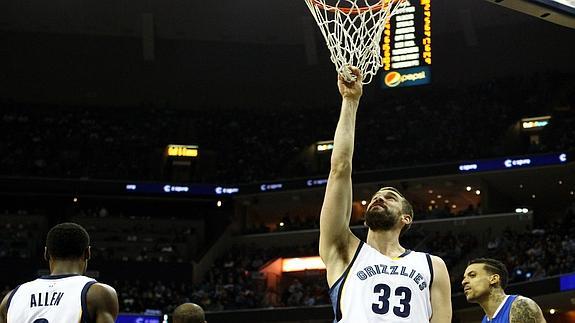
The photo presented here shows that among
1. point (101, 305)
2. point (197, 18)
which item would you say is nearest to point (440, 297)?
point (101, 305)

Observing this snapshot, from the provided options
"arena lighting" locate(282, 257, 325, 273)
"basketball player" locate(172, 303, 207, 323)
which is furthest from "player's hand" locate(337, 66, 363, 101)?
"arena lighting" locate(282, 257, 325, 273)

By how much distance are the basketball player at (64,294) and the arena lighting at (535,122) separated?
25.2m

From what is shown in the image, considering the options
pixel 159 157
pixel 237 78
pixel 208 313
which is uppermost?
pixel 237 78

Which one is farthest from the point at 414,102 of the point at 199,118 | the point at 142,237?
the point at 142,237

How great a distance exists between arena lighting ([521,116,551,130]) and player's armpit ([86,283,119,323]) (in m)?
25.3

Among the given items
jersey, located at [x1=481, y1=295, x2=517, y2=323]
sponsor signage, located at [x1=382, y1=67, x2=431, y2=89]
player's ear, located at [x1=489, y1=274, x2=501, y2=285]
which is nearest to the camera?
jersey, located at [x1=481, y1=295, x2=517, y2=323]

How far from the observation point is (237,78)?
111ft

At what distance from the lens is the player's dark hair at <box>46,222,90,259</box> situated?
13.6ft

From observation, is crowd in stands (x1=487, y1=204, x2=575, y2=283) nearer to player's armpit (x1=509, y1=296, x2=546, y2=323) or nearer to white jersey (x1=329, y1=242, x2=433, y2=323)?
player's armpit (x1=509, y1=296, x2=546, y2=323)

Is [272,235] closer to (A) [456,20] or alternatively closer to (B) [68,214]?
(B) [68,214]

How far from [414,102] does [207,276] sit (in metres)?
10.1

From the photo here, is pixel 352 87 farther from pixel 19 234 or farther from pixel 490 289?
pixel 19 234

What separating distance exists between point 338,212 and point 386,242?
36 cm

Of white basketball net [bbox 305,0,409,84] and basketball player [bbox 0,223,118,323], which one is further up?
white basketball net [bbox 305,0,409,84]
